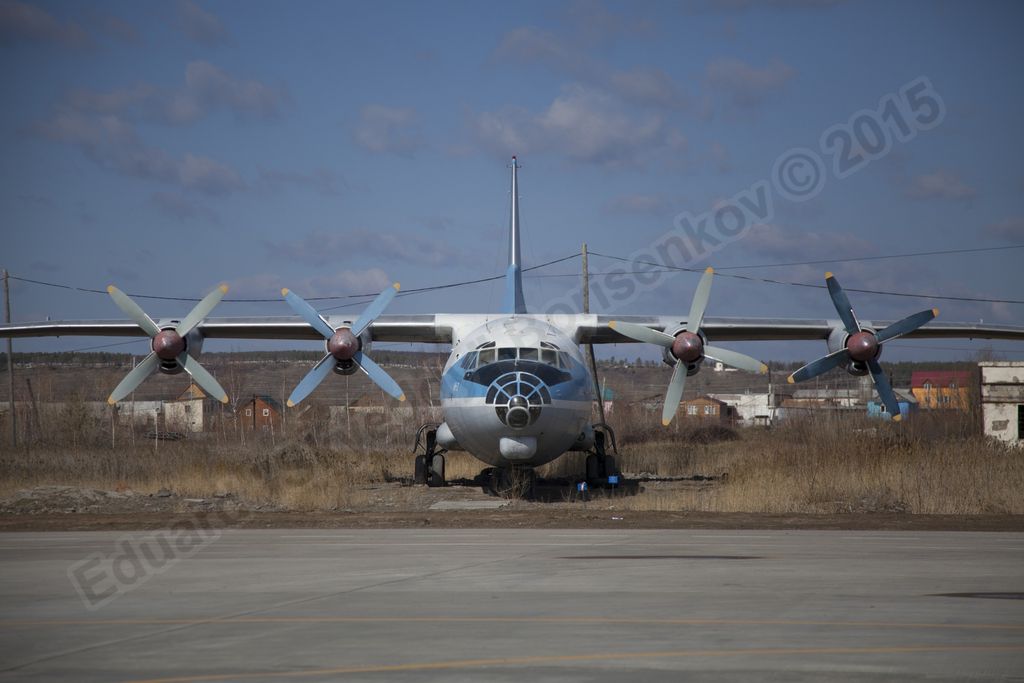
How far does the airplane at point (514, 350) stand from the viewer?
20859 mm

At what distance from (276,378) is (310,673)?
9729cm

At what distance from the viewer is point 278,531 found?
16250 mm

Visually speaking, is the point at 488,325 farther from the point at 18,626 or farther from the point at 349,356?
the point at 18,626

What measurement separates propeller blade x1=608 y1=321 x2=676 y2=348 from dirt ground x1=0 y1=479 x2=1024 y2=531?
376 centimetres

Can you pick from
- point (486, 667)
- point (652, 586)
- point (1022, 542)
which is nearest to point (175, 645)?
point (486, 667)

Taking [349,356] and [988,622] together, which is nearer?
[988,622]

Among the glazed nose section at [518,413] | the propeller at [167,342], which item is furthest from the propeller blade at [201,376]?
the glazed nose section at [518,413]

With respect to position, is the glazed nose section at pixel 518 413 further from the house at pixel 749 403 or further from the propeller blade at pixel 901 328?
the house at pixel 749 403

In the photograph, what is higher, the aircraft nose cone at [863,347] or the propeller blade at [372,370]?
the aircraft nose cone at [863,347]

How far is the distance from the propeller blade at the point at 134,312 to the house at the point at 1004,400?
31070 millimetres

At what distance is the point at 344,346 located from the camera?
77.3ft

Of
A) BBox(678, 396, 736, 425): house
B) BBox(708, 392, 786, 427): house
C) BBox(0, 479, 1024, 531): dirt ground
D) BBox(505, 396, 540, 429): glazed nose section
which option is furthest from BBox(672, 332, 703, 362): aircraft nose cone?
BBox(708, 392, 786, 427): house

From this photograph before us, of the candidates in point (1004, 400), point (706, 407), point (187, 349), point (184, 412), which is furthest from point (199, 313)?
point (706, 407)

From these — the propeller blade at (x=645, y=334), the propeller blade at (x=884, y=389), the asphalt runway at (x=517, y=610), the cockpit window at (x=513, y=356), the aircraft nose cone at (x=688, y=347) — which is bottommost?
the asphalt runway at (x=517, y=610)
